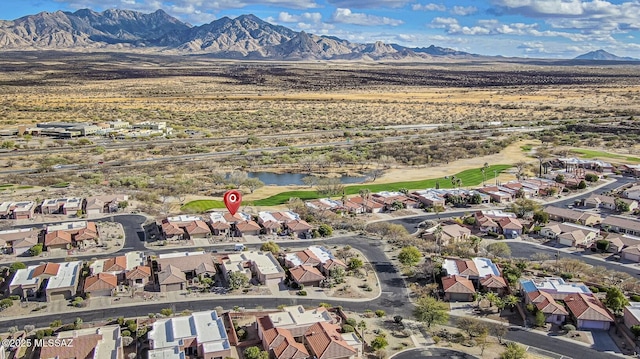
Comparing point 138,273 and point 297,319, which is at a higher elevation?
point 138,273

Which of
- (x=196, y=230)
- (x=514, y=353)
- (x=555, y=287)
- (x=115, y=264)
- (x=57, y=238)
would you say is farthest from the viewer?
(x=196, y=230)

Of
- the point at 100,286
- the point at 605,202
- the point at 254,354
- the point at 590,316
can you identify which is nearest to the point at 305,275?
the point at 254,354

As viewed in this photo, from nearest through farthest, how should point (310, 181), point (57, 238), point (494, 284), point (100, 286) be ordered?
1. point (100, 286)
2. point (494, 284)
3. point (57, 238)
4. point (310, 181)

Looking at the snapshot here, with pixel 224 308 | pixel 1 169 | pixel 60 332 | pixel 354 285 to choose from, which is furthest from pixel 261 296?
pixel 1 169

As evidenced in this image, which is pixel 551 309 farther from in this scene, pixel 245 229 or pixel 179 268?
pixel 245 229

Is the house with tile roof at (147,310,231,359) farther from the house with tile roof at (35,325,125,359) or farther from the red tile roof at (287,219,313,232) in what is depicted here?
the red tile roof at (287,219,313,232)

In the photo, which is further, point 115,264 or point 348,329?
point 115,264
